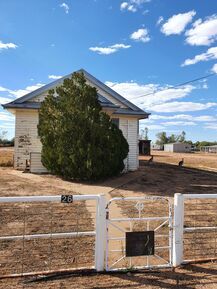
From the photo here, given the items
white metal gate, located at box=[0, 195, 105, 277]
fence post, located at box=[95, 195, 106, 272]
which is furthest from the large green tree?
fence post, located at box=[95, 195, 106, 272]

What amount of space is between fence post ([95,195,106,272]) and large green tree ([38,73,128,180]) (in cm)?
939

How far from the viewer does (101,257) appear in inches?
184

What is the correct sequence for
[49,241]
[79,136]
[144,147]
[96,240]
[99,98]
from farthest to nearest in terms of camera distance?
[144,147], [99,98], [79,136], [49,241], [96,240]

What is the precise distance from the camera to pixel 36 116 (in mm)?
17875

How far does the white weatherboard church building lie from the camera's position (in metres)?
17.5

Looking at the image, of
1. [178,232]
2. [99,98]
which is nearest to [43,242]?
[178,232]

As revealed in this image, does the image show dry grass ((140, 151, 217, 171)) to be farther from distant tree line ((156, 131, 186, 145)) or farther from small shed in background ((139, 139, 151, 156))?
distant tree line ((156, 131, 186, 145))

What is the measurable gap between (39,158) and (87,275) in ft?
42.1

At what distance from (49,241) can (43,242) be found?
14cm

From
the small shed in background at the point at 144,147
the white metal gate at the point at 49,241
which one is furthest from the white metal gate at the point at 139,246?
the small shed in background at the point at 144,147

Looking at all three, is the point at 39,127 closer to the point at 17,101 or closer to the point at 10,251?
the point at 17,101

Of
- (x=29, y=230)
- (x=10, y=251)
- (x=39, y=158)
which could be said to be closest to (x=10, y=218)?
(x=29, y=230)

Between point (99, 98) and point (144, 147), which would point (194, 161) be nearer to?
point (144, 147)

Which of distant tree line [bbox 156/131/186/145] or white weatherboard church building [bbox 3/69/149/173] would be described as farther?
distant tree line [bbox 156/131/186/145]
